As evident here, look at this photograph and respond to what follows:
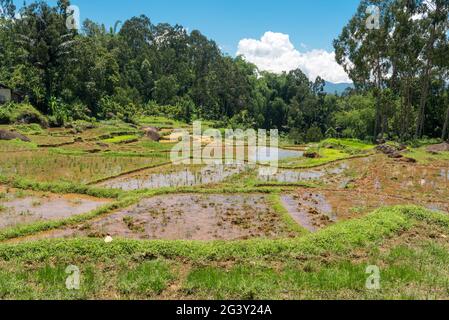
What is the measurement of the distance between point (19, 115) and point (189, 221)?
2609cm

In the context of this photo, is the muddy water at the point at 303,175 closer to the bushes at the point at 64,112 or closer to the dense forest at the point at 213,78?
the dense forest at the point at 213,78

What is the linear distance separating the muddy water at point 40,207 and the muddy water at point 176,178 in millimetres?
2290

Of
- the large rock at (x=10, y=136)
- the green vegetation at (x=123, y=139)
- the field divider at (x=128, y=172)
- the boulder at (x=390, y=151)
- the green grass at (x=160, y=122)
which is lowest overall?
the field divider at (x=128, y=172)

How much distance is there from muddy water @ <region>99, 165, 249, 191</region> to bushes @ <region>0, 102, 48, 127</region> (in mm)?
18047

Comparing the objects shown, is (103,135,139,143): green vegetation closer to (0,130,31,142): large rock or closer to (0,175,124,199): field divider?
(0,130,31,142): large rock

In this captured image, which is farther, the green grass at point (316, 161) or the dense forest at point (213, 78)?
the dense forest at point (213, 78)

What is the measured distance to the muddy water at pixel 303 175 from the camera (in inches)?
656

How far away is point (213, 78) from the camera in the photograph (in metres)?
61.8

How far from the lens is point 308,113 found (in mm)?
59344

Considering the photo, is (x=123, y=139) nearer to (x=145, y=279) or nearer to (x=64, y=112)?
(x=64, y=112)

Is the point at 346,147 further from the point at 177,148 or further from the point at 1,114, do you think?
the point at 1,114
